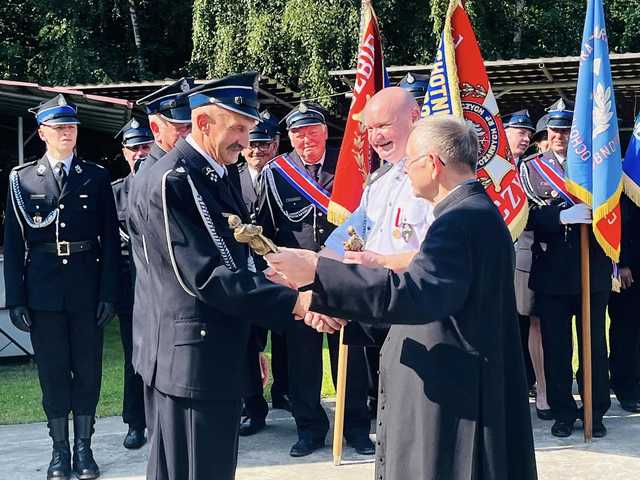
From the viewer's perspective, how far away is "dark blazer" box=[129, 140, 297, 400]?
9.20 ft

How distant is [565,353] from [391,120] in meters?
2.47

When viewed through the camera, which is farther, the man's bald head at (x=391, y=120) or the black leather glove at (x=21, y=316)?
the black leather glove at (x=21, y=316)

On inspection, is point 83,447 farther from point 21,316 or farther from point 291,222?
point 291,222

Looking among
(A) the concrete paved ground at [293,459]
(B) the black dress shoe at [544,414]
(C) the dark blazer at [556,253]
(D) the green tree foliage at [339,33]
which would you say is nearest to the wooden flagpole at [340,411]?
(A) the concrete paved ground at [293,459]

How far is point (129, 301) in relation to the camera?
564cm

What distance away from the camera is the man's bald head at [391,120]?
12.8ft

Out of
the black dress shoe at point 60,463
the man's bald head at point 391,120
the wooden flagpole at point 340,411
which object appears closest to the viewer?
the man's bald head at point 391,120

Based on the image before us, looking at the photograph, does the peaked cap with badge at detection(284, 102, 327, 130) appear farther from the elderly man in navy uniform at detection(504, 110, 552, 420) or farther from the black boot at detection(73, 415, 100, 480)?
the black boot at detection(73, 415, 100, 480)

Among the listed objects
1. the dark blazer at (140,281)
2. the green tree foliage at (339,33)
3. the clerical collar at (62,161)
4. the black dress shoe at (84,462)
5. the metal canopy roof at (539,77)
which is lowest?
the black dress shoe at (84,462)

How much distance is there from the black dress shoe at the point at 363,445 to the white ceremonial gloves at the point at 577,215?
6.28ft

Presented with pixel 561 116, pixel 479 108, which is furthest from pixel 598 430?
pixel 479 108

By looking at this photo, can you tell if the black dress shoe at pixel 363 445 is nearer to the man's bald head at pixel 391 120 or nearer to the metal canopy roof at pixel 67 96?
the man's bald head at pixel 391 120

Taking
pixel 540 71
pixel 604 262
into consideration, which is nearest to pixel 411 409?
pixel 604 262

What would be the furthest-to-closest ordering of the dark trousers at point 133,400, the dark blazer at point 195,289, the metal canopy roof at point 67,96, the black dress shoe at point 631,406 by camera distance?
the metal canopy roof at point 67,96, the black dress shoe at point 631,406, the dark trousers at point 133,400, the dark blazer at point 195,289
